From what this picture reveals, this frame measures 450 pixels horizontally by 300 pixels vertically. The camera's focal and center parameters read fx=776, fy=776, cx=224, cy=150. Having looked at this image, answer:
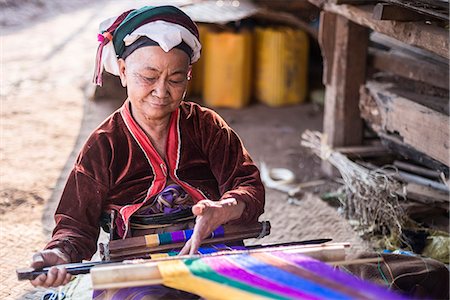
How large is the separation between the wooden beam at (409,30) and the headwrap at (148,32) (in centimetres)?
119

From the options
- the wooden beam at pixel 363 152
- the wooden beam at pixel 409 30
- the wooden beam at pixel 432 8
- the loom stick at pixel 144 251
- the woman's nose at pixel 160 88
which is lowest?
the wooden beam at pixel 363 152

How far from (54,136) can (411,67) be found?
9.39 feet

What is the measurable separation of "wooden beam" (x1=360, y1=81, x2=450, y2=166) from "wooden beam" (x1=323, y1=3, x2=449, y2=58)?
0.45m

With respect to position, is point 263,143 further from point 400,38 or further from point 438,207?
point 400,38

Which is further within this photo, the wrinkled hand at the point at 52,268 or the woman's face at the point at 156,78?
the woman's face at the point at 156,78

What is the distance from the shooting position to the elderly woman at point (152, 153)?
2.57 metres

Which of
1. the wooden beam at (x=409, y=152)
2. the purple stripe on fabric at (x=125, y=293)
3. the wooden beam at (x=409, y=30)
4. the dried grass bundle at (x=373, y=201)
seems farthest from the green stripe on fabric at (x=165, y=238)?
the wooden beam at (x=409, y=152)

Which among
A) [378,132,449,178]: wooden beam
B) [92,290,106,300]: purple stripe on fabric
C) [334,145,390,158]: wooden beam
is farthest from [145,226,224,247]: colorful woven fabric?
[334,145,390,158]: wooden beam

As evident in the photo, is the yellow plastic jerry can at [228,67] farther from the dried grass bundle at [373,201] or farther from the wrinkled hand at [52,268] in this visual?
the wrinkled hand at [52,268]

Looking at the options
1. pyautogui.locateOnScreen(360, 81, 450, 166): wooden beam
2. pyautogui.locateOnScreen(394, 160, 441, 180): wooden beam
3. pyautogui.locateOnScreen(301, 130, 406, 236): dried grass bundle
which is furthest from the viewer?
pyautogui.locateOnScreen(394, 160, 441, 180): wooden beam

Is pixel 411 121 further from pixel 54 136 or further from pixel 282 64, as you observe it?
pixel 282 64

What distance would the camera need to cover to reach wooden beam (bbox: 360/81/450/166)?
12.5ft

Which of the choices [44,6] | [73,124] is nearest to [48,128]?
[73,124]

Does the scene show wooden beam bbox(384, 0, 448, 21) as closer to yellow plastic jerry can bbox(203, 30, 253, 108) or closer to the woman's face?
the woman's face
